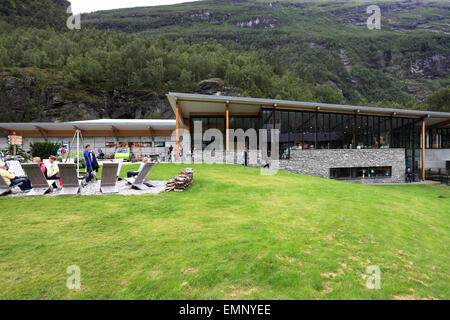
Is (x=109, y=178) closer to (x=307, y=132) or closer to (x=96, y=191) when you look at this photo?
(x=96, y=191)

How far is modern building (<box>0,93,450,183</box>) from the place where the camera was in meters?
22.6

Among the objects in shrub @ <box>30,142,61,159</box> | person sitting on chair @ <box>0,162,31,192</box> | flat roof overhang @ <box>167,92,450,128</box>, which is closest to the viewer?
person sitting on chair @ <box>0,162,31,192</box>

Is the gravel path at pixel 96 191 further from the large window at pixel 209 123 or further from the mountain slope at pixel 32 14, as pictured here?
the mountain slope at pixel 32 14

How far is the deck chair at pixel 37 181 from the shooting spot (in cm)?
693

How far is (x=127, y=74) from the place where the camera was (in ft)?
222

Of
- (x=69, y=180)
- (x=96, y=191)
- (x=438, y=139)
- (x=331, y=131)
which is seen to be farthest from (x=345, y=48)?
(x=69, y=180)

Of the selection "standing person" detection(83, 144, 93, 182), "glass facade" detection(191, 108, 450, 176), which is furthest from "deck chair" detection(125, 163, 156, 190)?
"glass facade" detection(191, 108, 450, 176)

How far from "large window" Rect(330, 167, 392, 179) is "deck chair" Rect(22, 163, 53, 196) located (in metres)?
22.7

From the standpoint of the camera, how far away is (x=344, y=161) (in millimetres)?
23625

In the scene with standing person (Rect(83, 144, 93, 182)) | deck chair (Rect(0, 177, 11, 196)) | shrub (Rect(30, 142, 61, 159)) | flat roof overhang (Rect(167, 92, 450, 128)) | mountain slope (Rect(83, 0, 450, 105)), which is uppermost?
mountain slope (Rect(83, 0, 450, 105))

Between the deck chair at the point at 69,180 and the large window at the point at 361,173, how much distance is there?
22.0 m

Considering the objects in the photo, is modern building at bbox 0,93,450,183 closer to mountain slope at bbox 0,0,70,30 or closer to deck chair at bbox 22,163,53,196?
deck chair at bbox 22,163,53,196

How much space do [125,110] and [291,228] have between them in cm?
6631
